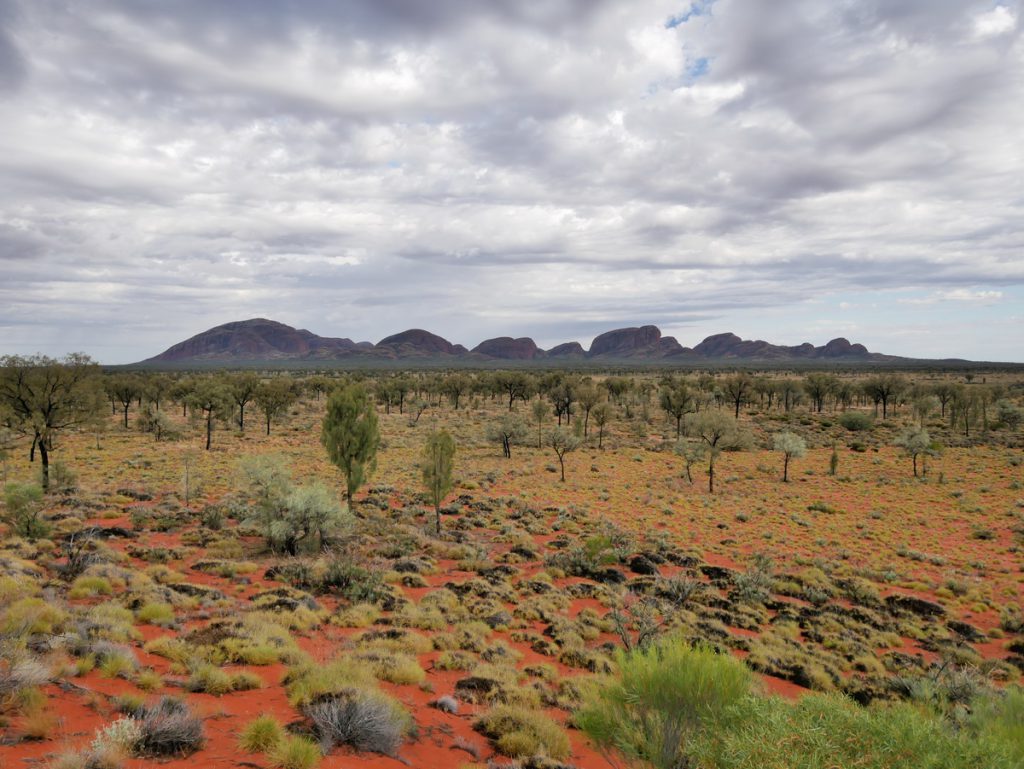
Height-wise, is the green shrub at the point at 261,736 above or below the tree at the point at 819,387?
below

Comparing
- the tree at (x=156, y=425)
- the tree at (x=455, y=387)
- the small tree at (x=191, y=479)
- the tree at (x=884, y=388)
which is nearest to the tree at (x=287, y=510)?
the small tree at (x=191, y=479)

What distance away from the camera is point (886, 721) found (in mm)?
5000

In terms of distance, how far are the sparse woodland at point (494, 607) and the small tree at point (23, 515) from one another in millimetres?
186

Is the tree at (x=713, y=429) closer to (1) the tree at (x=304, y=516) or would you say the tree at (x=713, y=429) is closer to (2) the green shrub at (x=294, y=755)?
(1) the tree at (x=304, y=516)

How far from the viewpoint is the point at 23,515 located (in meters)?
18.6

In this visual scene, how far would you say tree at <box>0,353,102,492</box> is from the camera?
91.0 feet

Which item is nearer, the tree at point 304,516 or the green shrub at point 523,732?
the green shrub at point 523,732

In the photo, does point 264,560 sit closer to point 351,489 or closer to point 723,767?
point 351,489

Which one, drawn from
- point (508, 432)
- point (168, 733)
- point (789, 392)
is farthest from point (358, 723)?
point (789, 392)

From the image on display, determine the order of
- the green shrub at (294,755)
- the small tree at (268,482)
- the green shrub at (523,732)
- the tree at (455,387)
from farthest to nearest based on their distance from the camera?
1. the tree at (455,387)
2. the small tree at (268,482)
3. the green shrub at (523,732)
4. the green shrub at (294,755)

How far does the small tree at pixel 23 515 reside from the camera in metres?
18.2

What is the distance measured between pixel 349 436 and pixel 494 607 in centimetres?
1294

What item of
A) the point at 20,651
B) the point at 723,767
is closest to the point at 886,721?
the point at 723,767

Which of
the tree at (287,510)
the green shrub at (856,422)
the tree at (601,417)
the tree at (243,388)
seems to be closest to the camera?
the tree at (287,510)
